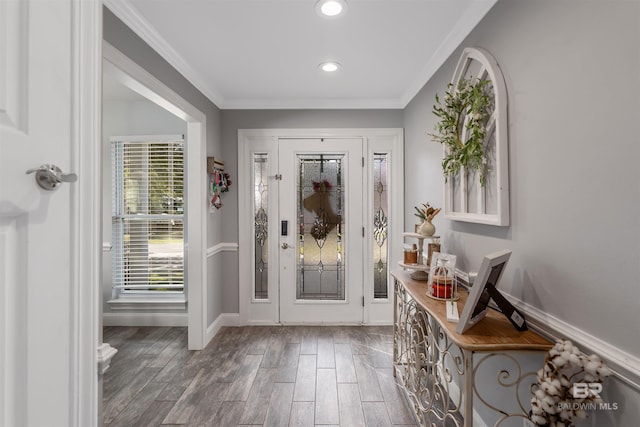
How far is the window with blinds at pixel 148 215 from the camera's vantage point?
134 inches

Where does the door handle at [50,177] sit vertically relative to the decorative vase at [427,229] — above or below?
above

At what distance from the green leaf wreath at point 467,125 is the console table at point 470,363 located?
76 centimetres

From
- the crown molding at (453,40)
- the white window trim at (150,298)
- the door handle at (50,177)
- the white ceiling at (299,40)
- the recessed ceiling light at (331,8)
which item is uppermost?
the white ceiling at (299,40)

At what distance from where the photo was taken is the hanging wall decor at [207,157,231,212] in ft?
9.89

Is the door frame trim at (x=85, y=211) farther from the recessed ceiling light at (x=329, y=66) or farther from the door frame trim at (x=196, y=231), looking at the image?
the door frame trim at (x=196, y=231)

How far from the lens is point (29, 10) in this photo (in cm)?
63

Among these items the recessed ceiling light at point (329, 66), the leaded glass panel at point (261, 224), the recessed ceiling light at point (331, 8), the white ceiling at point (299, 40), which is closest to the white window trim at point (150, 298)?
the leaded glass panel at point (261, 224)

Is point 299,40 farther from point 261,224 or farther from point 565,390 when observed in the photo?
point 565,390

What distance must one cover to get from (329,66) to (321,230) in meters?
1.67

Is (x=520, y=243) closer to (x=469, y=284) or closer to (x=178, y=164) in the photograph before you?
(x=469, y=284)

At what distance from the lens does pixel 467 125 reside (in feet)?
5.68

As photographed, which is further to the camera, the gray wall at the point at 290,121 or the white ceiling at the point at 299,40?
the gray wall at the point at 290,121

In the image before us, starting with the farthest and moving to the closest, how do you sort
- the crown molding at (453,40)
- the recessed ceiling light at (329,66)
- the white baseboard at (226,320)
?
the white baseboard at (226,320), the recessed ceiling light at (329,66), the crown molding at (453,40)

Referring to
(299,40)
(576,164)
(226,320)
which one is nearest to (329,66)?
(299,40)
